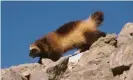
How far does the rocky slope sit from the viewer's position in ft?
28.3

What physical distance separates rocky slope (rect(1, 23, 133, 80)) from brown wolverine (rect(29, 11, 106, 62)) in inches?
110

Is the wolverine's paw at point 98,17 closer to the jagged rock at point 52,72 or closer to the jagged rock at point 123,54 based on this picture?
the jagged rock at point 123,54

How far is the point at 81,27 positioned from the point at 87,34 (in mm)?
453

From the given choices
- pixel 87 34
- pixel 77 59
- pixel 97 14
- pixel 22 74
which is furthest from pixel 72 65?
pixel 97 14

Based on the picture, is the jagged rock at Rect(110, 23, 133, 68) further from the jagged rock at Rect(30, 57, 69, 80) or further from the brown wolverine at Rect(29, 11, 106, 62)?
the brown wolverine at Rect(29, 11, 106, 62)

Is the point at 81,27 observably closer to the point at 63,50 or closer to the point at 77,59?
the point at 63,50

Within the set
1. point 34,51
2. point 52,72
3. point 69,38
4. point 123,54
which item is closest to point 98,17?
point 69,38

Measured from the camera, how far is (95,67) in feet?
30.2

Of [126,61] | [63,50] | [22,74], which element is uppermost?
[63,50]

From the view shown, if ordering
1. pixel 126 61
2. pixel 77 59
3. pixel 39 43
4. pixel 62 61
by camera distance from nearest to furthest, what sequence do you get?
pixel 126 61
pixel 62 61
pixel 77 59
pixel 39 43

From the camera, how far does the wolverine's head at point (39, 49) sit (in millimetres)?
13172

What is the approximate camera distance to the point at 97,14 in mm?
13844

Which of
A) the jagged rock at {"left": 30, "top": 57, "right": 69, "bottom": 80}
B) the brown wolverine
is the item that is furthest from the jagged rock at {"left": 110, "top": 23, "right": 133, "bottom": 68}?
the brown wolverine

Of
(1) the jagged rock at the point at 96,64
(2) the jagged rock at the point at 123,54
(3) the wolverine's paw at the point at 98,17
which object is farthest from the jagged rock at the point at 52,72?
(3) the wolverine's paw at the point at 98,17
